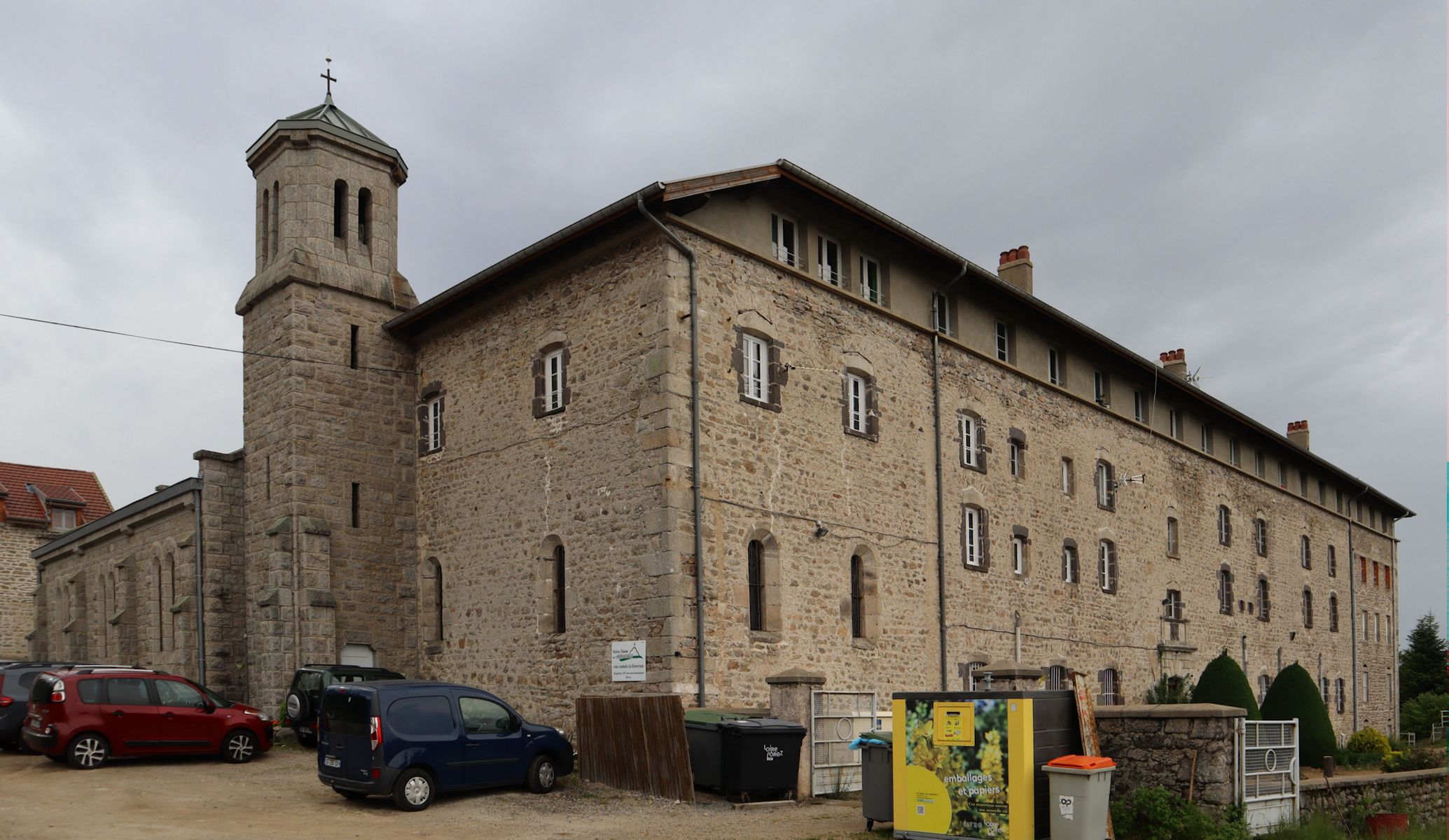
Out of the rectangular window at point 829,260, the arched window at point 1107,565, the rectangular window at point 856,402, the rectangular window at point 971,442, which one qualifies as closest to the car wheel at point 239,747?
the rectangular window at point 856,402

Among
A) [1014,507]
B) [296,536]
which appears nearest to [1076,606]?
[1014,507]

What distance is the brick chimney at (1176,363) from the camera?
37.8 metres

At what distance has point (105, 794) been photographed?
44.6 feet

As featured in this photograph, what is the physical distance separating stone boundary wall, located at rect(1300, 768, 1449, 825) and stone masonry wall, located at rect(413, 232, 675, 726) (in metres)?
7.85

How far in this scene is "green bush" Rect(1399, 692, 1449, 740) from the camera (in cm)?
4731

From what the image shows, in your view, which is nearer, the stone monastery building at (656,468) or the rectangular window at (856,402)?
the stone monastery building at (656,468)

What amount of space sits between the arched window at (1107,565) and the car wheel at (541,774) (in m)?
16.9

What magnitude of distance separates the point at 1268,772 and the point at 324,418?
658 inches

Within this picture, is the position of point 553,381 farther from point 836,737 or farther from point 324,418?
point 836,737

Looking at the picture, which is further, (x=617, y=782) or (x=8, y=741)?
(x=8, y=741)

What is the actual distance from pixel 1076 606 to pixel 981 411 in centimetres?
561

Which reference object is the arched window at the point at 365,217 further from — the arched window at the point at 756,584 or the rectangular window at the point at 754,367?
the arched window at the point at 756,584

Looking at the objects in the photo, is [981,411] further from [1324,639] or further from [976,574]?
[1324,639]

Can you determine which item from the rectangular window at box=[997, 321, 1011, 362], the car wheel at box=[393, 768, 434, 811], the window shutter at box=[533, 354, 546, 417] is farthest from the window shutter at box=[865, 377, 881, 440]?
the car wheel at box=[393, 768, 434, 811]
